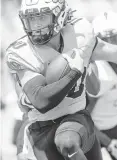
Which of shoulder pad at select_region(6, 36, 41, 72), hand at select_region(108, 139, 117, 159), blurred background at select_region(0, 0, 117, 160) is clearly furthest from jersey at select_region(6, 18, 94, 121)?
blurred background at select_region(0, 0, 117, 160)

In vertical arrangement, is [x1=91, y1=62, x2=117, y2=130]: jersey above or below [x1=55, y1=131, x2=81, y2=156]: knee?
below

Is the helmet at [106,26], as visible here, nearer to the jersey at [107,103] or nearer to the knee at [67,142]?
the jersey at [107,103]

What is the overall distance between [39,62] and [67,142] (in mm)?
269

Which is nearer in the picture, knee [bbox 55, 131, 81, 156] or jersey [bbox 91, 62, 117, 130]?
knee [bbox 55, 131, 81, 156]

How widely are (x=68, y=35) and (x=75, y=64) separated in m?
0.18

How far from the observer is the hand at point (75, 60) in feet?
5.41

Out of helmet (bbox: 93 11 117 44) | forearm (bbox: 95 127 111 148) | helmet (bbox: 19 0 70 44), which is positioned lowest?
forearm (bbox: 95 127 111 148)

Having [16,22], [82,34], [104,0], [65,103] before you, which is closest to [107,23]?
[104,0]

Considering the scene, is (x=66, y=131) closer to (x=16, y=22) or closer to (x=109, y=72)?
(x=109, y=72)

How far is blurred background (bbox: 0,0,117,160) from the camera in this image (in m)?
2.62

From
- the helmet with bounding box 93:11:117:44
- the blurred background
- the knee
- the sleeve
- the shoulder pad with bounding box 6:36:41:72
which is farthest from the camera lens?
the blurred background

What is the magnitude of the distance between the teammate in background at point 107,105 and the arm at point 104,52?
48 cm

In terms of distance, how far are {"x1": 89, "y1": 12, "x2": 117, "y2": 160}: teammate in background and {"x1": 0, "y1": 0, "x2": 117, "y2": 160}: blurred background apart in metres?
0.24

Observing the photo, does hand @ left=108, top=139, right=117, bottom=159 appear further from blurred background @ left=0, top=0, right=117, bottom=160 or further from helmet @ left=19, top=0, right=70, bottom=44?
helmet @ left=19, top=0, right=70, bottom=44
